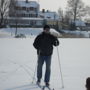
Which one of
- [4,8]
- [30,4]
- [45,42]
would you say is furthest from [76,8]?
[45,42]

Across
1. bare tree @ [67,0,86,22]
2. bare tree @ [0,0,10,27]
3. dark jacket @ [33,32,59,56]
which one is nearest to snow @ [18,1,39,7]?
bare tree @ [67,0,86,22]

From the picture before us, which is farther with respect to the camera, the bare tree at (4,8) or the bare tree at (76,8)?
the bare tree at (76,8)

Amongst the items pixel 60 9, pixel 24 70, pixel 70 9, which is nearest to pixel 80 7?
pixel 70 9

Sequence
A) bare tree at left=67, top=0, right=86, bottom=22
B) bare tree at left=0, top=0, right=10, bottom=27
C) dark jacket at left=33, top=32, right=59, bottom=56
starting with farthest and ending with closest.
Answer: bare tree at left=67, top=0, right=86, bottom=22 < bare tree at left=0, top=0, right=10, bottom=27 < dark jacket at left=33, top=32, right=59, bottom=56

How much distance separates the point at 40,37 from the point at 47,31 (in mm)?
264

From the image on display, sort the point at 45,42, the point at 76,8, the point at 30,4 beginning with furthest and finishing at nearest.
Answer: the point at 30,4
the point at 76,8
the point at 45,42

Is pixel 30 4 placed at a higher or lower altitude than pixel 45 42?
lower

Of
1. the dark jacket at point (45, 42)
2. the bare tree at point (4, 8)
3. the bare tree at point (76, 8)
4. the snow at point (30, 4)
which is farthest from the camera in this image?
the snow at point (30, 4)

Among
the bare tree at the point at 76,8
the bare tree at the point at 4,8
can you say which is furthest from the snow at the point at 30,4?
the bare tree at the point at 4,8

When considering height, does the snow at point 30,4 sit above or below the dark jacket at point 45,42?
below

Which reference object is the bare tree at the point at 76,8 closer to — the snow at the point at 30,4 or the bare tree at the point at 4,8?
the snow at the point at 30,4

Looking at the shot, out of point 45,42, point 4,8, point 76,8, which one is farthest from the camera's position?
point 76,8

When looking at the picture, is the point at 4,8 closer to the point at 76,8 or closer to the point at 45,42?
the point at 76,8

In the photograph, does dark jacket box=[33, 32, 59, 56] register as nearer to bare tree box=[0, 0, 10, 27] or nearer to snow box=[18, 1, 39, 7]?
bare tree box=[0, 0, 10, 27]
